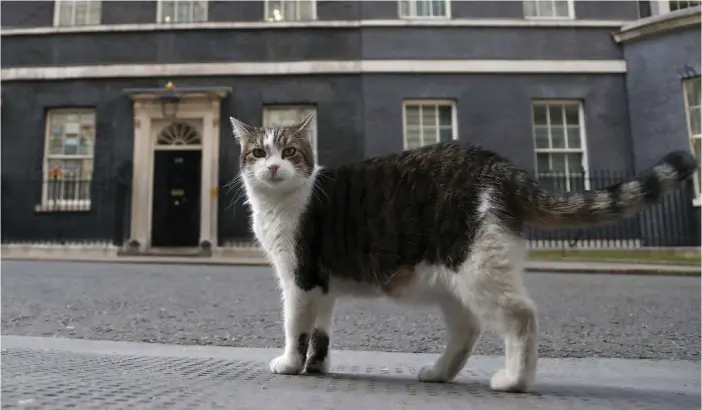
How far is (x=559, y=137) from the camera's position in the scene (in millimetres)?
13102

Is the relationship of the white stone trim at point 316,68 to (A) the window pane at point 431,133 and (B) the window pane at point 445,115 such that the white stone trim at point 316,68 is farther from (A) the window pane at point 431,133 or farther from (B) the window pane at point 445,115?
(A) the window pane at point 431,133

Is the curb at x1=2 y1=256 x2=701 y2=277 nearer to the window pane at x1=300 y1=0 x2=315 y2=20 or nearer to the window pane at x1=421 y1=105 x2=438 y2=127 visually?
the window pane at x1=421 y1=105 x2=438 y2=127

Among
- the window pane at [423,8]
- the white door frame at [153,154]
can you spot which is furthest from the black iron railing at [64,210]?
the window pane at [423,8]

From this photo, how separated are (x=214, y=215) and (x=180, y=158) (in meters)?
1.90

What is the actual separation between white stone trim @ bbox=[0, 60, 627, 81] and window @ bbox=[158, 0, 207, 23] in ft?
4.60

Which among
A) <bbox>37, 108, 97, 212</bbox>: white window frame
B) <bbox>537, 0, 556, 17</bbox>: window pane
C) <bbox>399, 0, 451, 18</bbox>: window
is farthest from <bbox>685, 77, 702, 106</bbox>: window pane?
<bbox>37, 108, 97, 212</bbox>: white window frame

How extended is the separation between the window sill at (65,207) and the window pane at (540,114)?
39.0ft

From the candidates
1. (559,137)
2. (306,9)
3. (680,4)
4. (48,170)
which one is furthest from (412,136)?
(48,170)

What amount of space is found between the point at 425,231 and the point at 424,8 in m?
13.0

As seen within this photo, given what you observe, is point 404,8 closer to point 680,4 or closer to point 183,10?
point 183,10

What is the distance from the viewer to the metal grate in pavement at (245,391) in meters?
1.49

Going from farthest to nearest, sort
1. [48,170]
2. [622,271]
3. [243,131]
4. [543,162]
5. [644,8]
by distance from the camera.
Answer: [644,8] → [48,170] → [543,162] → [622,271] → [243,131]

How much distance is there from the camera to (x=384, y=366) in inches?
98.8

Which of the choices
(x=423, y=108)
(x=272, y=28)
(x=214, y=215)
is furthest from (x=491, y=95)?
(x=214, y=215)
